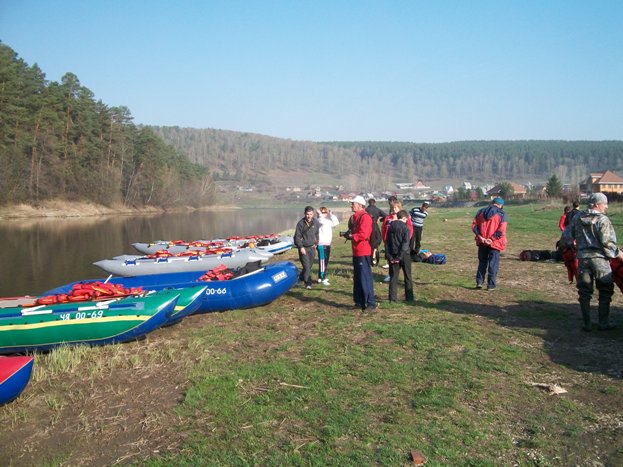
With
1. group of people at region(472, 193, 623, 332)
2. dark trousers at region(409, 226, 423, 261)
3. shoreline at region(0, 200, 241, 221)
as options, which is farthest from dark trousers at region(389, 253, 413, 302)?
shoreline at region(0, 200, 241, 221)

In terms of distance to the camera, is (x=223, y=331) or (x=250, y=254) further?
(x=250, y=254)

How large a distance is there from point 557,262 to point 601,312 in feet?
21.4

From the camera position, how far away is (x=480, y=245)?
29.6 ft

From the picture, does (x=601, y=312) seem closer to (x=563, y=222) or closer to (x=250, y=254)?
(x=563, y=222)

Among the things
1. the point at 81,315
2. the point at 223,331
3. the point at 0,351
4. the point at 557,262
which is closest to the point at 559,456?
the point at 223,331

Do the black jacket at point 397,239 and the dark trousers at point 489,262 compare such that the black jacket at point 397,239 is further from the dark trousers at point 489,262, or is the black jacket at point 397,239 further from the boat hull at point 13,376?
the boat hull at point 13,376

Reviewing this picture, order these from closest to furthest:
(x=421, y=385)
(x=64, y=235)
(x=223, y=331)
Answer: (x=421, y=385), (x=223, y=331), (x=64, y=235)

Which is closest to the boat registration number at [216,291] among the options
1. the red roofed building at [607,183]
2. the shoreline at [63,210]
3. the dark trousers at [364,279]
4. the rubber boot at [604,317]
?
the dark trousers at [364,279]

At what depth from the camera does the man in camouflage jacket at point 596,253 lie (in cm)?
608

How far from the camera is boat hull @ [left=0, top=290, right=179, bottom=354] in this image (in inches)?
267

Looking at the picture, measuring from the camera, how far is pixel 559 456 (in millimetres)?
3535

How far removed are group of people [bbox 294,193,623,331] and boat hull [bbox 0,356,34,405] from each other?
15.4 ft

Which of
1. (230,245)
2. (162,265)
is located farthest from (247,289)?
(230,245)

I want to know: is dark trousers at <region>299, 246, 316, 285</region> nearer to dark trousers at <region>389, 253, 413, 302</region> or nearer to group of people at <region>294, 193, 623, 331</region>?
group of people at <region>294, 193, 623, 331</region>
